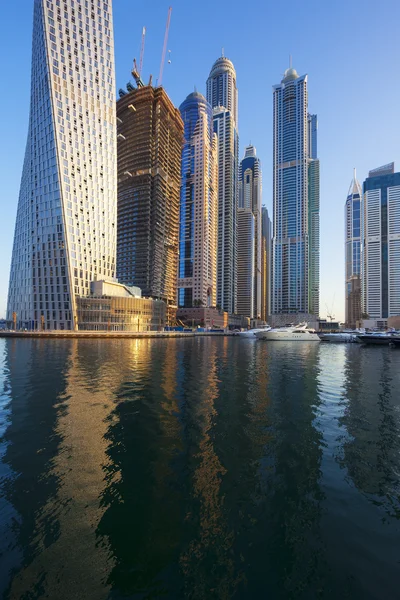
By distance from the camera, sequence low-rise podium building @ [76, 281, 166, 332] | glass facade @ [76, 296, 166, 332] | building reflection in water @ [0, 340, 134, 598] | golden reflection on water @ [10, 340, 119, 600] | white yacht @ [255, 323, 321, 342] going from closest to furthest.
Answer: golden reflection on water @ [10, 340, 119, 600], building reflection in water @ [0, 340, 134, 598], white yacht @ [255, 323, 321, 342], glass facade @ [76, 296, 166, 332], low-rise podium building @ [76, 281, 166, 332]

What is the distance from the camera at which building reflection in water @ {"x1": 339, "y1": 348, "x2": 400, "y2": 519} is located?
36.1 feet

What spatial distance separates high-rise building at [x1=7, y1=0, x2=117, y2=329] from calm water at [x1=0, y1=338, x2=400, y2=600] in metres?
128

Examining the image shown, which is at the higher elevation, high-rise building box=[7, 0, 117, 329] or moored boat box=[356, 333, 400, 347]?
high-rise building box=[7, 0, 117, 329]

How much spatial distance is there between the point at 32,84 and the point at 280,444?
19541cm

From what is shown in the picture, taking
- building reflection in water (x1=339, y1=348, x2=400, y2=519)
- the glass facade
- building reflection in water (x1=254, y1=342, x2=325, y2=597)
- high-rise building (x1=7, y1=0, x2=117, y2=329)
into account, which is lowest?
building reflection in water (x1=339, y1=348, x2=400, y2=519)

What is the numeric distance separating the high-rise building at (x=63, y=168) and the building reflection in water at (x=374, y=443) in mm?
128994

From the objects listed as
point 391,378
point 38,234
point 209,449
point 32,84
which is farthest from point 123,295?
point 209,449

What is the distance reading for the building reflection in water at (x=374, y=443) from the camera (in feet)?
36.1

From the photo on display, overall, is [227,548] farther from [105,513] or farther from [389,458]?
[389,458]

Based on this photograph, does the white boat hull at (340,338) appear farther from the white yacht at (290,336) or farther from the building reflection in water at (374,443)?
the building reflection in water at (374,443)

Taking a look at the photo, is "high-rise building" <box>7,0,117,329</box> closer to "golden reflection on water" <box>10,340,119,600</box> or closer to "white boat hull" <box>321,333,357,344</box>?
"white boat hull" <box>321,333,357,344</box>

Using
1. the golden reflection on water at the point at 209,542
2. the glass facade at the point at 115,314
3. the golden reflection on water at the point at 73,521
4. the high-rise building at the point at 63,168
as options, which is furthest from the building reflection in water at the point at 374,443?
the high-rise building at the point at 63,168

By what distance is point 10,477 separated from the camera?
1114cm

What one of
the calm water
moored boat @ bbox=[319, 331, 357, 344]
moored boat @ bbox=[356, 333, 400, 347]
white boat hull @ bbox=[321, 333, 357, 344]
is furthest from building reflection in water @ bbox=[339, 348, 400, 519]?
white boat hull @ bbox=[321, 333, 357, 344]
